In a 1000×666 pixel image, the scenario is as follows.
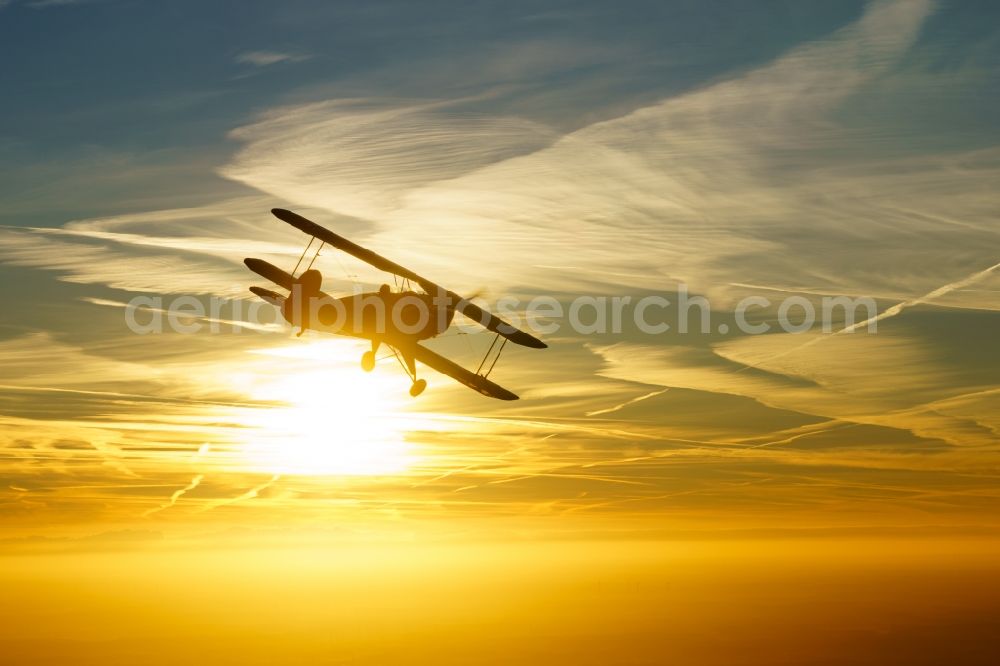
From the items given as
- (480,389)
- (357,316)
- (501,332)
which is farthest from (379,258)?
(480,389)

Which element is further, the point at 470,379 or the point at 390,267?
the point at 470,379

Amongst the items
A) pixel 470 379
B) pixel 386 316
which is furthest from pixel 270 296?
pixel 470 379

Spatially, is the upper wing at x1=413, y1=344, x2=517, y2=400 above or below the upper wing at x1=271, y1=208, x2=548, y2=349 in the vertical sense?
below

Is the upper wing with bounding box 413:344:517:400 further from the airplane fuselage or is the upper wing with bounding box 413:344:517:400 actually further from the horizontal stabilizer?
the horizontal stabilizer

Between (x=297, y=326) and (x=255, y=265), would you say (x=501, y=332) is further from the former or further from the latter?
(x=255, y=265)

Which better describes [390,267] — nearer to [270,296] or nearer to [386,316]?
[386,316]

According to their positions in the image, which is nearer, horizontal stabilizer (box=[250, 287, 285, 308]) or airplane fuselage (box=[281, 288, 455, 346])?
airplane fuselage (box=[281, 288, 455, 346])

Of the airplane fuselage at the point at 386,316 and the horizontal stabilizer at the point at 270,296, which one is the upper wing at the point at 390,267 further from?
the horizontal stabilizer at the point at 270,296

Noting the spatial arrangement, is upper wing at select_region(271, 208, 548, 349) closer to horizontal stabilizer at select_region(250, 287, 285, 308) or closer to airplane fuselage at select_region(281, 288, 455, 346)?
airplane fuselage at select_region(281, 288, 455, 346)
